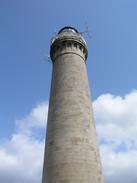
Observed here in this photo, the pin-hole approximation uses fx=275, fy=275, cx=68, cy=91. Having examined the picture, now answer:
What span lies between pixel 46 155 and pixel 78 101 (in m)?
4.33

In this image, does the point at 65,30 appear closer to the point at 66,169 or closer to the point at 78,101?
the point at 78,101

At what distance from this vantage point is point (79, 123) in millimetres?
18391

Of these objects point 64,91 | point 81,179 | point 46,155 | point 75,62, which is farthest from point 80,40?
point 81,179

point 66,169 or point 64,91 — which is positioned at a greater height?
point 64,91

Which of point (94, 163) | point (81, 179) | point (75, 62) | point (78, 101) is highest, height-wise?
point (75, 62)

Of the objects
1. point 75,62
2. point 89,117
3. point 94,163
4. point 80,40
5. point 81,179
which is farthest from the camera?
point 80,40

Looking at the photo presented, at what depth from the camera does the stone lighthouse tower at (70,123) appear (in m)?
16.7

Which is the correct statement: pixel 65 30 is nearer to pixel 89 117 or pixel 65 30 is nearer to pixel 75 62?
pixel 75 62

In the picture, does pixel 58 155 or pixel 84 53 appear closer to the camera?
pixel 58 155

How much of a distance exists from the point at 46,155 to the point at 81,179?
299 centimetres

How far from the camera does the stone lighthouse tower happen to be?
1673 cm

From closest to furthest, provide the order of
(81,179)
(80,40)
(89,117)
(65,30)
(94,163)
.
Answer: (81,179) → (94,163) → (89,117) → (80,40) → (65,30)

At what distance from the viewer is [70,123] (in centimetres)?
1825

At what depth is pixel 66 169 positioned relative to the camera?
54.4 ft
